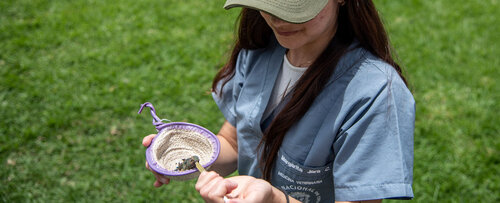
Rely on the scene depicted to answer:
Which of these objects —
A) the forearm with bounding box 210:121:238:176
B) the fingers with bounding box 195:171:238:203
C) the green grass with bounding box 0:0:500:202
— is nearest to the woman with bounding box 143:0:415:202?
the fingers with bounding box 195:171:238:203

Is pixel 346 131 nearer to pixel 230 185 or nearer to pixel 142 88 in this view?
pixel 230 185

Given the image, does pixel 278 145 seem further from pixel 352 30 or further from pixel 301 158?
pixel 352 30

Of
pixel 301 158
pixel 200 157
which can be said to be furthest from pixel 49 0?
pixel 301 158

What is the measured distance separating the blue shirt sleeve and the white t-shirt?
25 cm

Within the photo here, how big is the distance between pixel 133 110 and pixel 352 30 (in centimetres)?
260

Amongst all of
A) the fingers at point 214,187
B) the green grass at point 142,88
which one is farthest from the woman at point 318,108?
the green grass at point 142,88

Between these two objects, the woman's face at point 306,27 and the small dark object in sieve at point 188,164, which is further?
the small dark object in sieve at point 188,164

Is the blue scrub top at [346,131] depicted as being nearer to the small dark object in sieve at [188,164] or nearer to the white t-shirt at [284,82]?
the white t-shirt at [284,82]

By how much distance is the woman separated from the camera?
3.90 feet

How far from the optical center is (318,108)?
4.41 ft

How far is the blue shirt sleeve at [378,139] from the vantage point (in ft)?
3.89

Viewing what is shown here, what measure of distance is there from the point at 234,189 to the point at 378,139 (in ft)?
1.47

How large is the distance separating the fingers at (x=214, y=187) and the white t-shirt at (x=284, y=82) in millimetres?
378

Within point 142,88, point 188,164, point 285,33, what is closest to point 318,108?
point 285,33
